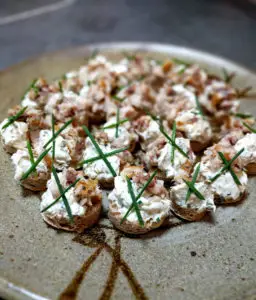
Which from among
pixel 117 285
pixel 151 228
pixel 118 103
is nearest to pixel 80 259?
pixel 117 285

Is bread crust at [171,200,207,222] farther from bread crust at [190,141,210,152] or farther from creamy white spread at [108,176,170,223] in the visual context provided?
bread crust at [190,141,210,152]

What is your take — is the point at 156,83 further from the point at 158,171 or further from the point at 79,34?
the point at 79,34

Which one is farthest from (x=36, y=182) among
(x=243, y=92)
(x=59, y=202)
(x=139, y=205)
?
(x=243, y=92)

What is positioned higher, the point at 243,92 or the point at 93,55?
the point at 93,55

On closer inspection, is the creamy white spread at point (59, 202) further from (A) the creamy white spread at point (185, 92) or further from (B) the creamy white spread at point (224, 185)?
(A) the creamy white spread at point (185, 92)

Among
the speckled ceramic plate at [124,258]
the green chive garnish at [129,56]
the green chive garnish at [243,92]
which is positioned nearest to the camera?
the speckled ceramic plate at [124,258]

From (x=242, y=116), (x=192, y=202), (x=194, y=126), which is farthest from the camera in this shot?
(x=242, y=116)

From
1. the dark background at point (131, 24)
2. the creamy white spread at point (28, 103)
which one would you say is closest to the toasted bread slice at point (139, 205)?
the creamy white spread at point (28, 103)

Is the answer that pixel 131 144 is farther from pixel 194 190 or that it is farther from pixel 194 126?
pixel 194 190
